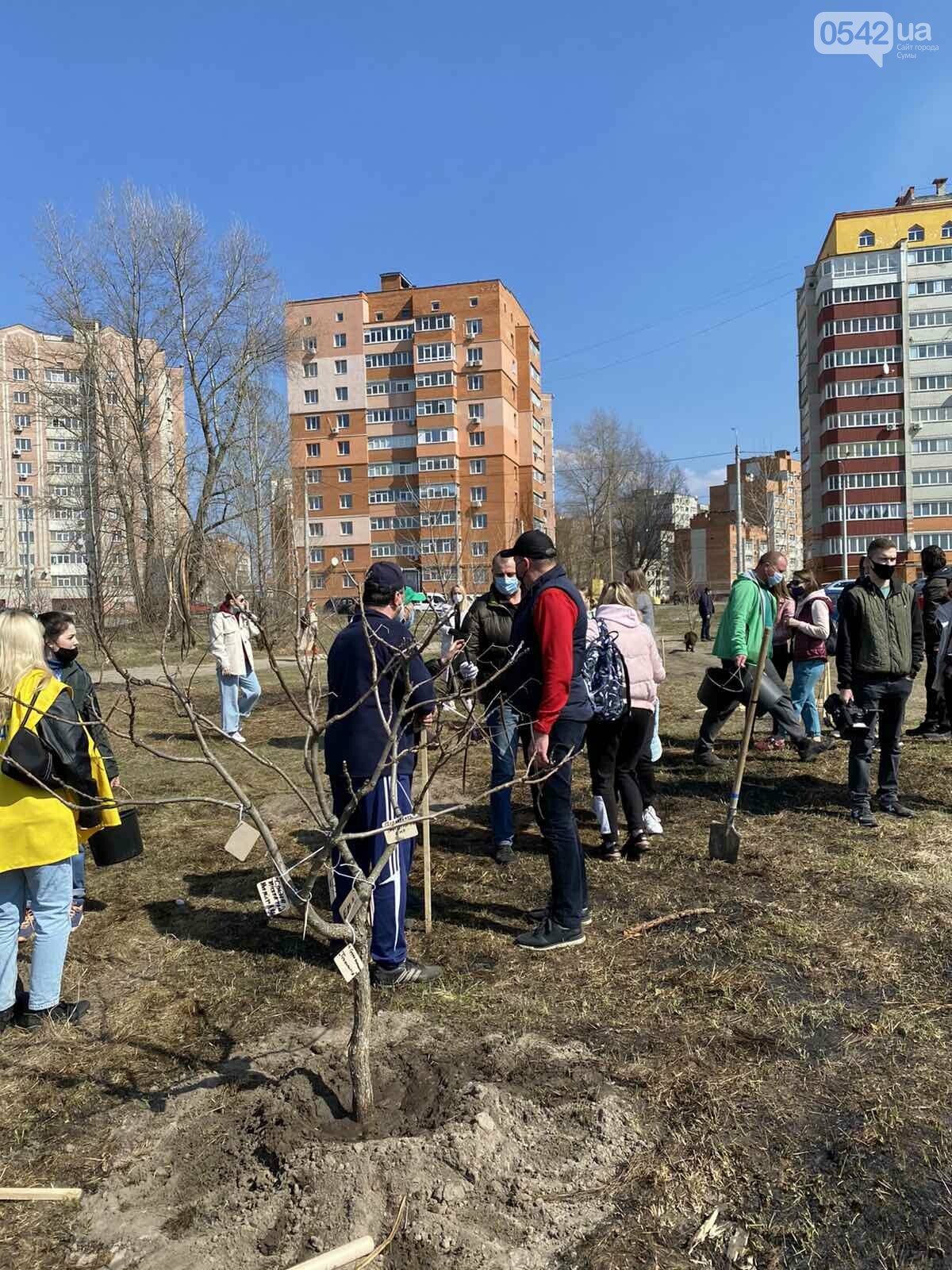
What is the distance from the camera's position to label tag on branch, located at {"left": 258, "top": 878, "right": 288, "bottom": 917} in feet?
8.86

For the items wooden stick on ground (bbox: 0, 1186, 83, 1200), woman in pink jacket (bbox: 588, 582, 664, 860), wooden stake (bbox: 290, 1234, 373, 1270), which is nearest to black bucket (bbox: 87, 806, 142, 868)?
wooden stick on ground (bbox: 0, 1186, 83, 1200)

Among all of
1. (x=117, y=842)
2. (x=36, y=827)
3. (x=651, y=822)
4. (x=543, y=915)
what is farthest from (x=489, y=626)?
(x=36, y=827)

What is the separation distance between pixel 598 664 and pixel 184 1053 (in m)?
2.96

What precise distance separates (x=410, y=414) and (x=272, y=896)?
66.9 meters

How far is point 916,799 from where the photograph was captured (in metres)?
6.81

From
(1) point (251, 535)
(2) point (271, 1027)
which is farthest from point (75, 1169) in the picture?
(1) point (251, 535)

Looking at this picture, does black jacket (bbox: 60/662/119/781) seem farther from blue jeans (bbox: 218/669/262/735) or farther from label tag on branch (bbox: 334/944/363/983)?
blue jeans (bbox: 218/669/262/735)

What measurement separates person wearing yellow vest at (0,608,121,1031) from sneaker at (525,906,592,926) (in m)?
2.25

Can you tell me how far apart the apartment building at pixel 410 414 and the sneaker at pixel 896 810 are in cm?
5636

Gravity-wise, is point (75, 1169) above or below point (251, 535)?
below

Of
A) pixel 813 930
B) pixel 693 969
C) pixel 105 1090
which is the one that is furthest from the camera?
pixel 813 930

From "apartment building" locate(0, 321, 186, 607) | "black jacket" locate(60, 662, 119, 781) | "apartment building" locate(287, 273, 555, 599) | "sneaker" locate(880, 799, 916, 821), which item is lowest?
"sneaker" locate(880, 799, 916, 821)

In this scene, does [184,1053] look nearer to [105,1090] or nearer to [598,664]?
[105,1090]

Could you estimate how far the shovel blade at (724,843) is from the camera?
5262 millimetres
